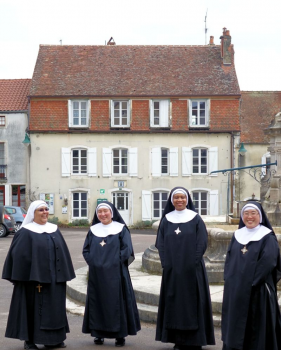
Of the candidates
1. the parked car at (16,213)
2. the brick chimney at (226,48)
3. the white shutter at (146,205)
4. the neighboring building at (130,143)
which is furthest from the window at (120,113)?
the parked car at (16,213)

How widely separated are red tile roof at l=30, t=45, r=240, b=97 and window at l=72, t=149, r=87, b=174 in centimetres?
318

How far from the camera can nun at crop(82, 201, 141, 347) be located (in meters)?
8.38

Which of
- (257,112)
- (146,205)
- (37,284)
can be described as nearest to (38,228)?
(37,284)

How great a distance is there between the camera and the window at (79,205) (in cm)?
3772

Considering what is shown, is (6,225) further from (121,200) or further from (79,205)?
(121,200)

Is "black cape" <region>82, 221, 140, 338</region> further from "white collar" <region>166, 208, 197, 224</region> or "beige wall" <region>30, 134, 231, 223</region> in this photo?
"beige wall" <region>30, 134, 231, 223</region>

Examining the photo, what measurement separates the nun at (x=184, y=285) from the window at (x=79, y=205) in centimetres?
2949

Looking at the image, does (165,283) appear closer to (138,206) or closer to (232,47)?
(138,206)

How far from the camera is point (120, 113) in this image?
1491 inches

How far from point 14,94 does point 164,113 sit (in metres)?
9.12

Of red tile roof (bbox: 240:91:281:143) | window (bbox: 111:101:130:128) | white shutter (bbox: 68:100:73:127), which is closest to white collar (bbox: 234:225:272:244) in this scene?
window (bbox: 111:101:130:128)

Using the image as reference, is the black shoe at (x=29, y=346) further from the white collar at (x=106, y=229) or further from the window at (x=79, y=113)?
the window at (x=79, y=113)

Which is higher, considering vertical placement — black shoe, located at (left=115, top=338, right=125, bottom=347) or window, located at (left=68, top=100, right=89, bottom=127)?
window, located at (left=68, top=100, right=89, bottom=127)

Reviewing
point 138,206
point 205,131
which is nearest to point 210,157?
point 205,131
